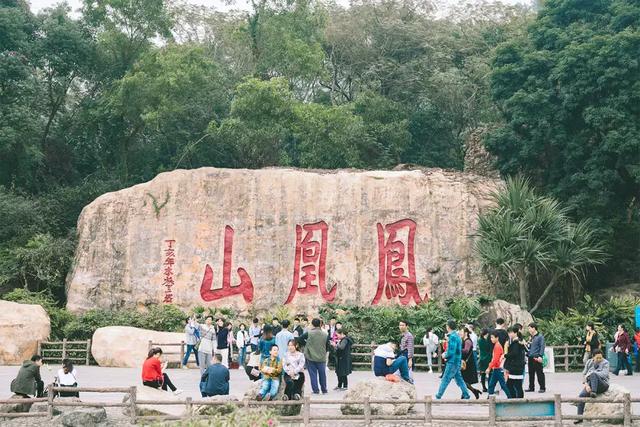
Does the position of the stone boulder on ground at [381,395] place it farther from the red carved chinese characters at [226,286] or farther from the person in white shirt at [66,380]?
the red carved chinese characters at [226,286]

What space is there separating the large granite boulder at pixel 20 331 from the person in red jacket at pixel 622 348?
40.2 feet

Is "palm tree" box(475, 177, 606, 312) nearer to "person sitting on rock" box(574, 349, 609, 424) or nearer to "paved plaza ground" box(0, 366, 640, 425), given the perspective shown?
"paved plaza ground" box(0, 366, 640, 425)

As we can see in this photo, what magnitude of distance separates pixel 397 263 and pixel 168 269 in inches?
221

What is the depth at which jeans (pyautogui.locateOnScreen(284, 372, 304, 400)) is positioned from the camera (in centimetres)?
1280

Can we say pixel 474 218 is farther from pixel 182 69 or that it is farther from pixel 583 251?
pixel 182 69

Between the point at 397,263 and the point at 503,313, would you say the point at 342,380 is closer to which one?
the point at 503,313

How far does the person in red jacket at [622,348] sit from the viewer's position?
59.3 feet

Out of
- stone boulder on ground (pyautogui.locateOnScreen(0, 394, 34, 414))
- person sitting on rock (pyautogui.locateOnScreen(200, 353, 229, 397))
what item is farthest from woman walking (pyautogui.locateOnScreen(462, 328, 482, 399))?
stone boulder on ground (pyautogui.locateOnScreen(0, 394, 34, 414))

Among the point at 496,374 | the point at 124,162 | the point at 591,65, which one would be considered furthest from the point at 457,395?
the point at 124,162

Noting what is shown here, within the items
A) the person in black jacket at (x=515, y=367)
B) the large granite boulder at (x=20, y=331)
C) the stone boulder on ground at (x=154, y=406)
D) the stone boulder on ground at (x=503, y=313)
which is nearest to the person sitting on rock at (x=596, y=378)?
the person in black jacket at (x=515, y=367)

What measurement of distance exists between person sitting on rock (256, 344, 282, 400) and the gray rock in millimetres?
2157

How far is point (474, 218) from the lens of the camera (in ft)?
75.6

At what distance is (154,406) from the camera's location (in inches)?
505

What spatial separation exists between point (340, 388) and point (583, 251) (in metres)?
9.06
